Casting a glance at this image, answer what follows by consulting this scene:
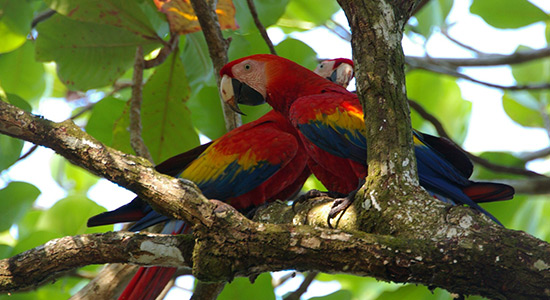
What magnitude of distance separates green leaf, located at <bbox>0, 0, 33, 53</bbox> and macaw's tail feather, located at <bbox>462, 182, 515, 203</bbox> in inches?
93.5

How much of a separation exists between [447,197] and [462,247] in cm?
80

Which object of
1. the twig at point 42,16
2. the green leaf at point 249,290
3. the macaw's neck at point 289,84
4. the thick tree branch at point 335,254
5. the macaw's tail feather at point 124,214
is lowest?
the thick tree branch at point 335,254

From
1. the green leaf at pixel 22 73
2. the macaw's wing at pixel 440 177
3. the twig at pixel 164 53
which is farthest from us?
the green leaf at pixel 22 73

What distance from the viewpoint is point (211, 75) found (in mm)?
3113

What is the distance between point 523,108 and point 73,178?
352 cm

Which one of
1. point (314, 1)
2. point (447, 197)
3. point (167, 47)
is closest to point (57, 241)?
point (447, 197)

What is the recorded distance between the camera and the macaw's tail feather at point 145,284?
7.39ft

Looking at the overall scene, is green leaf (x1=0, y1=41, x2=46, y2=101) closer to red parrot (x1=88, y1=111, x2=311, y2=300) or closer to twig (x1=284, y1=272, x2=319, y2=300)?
red parrot (x1=88, y1=111, x2=311, y2=300)

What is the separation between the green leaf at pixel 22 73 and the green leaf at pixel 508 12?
268cm

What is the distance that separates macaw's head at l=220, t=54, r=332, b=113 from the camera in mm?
2561

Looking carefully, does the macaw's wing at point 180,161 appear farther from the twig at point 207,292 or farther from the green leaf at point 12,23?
the green leaf at point 12,23

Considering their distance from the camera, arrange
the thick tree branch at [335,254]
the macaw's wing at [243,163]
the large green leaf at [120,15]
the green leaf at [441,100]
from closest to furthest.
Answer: the thick tree branch at [335,254] → the macaw's wing at [243,163] → the large green leaf at [120,15] → the green leaf at [441,100]

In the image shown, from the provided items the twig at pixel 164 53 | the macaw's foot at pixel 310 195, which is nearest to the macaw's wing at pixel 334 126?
the macaw's foot at pixel 310 195

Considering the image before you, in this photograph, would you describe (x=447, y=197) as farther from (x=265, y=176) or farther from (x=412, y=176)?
(x=265, y=176)
